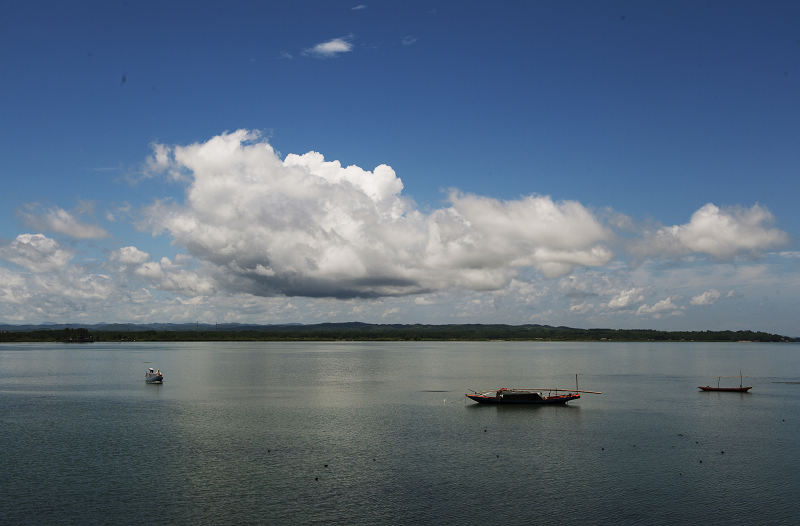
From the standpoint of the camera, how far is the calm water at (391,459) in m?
37.8

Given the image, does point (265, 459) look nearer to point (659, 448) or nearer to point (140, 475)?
point (140, 475)

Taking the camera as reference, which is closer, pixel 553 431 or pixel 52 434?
pixel 52 434

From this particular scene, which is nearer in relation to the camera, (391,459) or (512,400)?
(391,459)

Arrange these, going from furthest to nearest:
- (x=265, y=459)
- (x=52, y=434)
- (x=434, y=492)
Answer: (x=52, y=434) < (x=265, y=459) < (x=434, y=492)

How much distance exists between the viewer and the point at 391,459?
50.2m

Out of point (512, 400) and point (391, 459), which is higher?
point (512, 400)

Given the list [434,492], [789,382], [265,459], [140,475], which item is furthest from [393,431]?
[789,382]

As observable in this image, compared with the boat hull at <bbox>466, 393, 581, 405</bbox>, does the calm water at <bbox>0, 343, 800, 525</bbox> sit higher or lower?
lower

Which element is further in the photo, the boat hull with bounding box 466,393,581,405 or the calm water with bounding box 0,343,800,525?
the boat hull with bounding box 466,393,581,405

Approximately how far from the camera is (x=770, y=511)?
125 ft

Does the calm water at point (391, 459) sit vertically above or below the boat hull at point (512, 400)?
below

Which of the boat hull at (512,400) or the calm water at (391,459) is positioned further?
the boat hull at (512,400)

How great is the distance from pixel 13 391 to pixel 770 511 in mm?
104700

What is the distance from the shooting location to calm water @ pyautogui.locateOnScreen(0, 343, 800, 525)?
3781 centimetres
